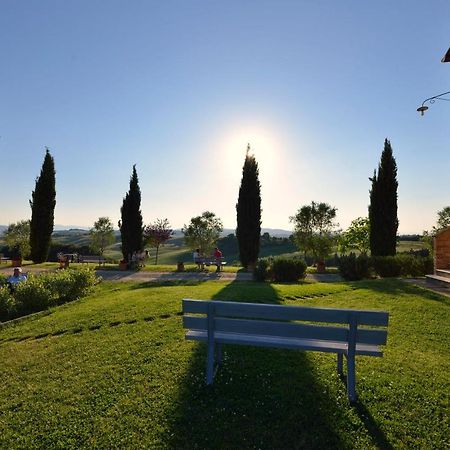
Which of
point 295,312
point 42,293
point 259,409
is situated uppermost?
point 295,312

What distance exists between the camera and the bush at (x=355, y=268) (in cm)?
1602

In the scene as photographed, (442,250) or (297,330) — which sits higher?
(442,250)

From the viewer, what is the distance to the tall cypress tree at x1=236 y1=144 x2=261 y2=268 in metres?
24.3

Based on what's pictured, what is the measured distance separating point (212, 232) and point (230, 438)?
27400 millimetres

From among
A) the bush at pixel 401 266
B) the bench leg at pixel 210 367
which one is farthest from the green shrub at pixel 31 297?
the bush at pixel 401 266

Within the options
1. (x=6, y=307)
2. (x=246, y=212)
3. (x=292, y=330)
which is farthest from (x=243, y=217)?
(x=292, y=330)

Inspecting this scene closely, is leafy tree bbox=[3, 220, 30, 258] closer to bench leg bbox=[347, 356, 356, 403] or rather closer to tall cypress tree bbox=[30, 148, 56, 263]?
tall cypress tree bbox=[30, 148, 56, 263]

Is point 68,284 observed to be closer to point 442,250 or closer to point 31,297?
point 31,297

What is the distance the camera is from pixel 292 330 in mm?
4359

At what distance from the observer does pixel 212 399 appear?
168 inches

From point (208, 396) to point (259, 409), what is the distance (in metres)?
0.68

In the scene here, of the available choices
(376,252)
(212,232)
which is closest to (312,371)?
(376,252)

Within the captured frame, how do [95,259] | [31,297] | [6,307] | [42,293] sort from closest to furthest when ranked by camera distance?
1. [6,307]
2. [31,297]
3. [42,293]
4. [95,259]

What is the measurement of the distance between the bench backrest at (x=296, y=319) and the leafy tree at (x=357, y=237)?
85.0 ft
